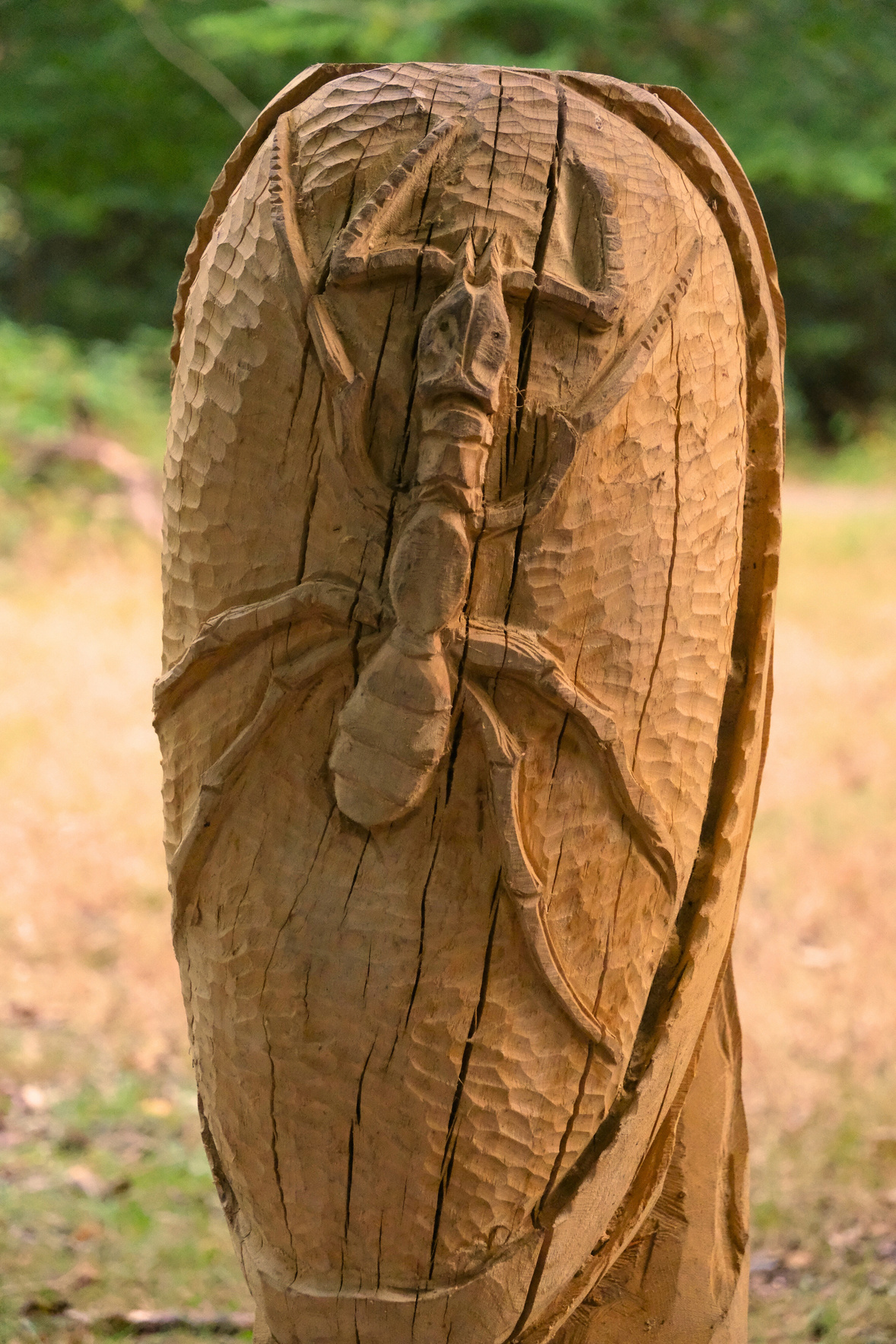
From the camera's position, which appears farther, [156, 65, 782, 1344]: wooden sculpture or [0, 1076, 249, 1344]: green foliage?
[0, 1076, 249, 1344]: green foliage

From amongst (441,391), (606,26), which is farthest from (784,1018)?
(606,26)

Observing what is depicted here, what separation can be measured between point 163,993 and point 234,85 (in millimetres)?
6163

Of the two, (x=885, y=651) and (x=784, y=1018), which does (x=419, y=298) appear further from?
(x=885, y=651)

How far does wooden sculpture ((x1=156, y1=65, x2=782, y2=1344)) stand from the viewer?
1.18m

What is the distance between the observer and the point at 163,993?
123 inches

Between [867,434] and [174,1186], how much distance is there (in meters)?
8.67

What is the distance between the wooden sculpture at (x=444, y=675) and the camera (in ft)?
3.88

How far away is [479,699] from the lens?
119 centimetres

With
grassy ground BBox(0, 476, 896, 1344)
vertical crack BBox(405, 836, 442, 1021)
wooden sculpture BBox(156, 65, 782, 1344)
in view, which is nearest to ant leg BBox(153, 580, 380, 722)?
wooden sculpture BBox(156, 65, 782, 1344)

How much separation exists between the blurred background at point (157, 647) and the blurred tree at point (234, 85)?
2cm

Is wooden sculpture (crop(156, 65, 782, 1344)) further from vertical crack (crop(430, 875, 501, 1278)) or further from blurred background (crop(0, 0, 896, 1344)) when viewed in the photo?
blurred background (crop(0, 0, 896, 1344))

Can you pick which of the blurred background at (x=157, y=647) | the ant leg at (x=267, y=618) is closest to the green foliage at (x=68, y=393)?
the blurred background at (x=157, y=647)

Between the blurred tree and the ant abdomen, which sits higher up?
the blurred tree

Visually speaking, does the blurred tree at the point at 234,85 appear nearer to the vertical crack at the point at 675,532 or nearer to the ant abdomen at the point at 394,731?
the vertical crack at the point at 675,532
